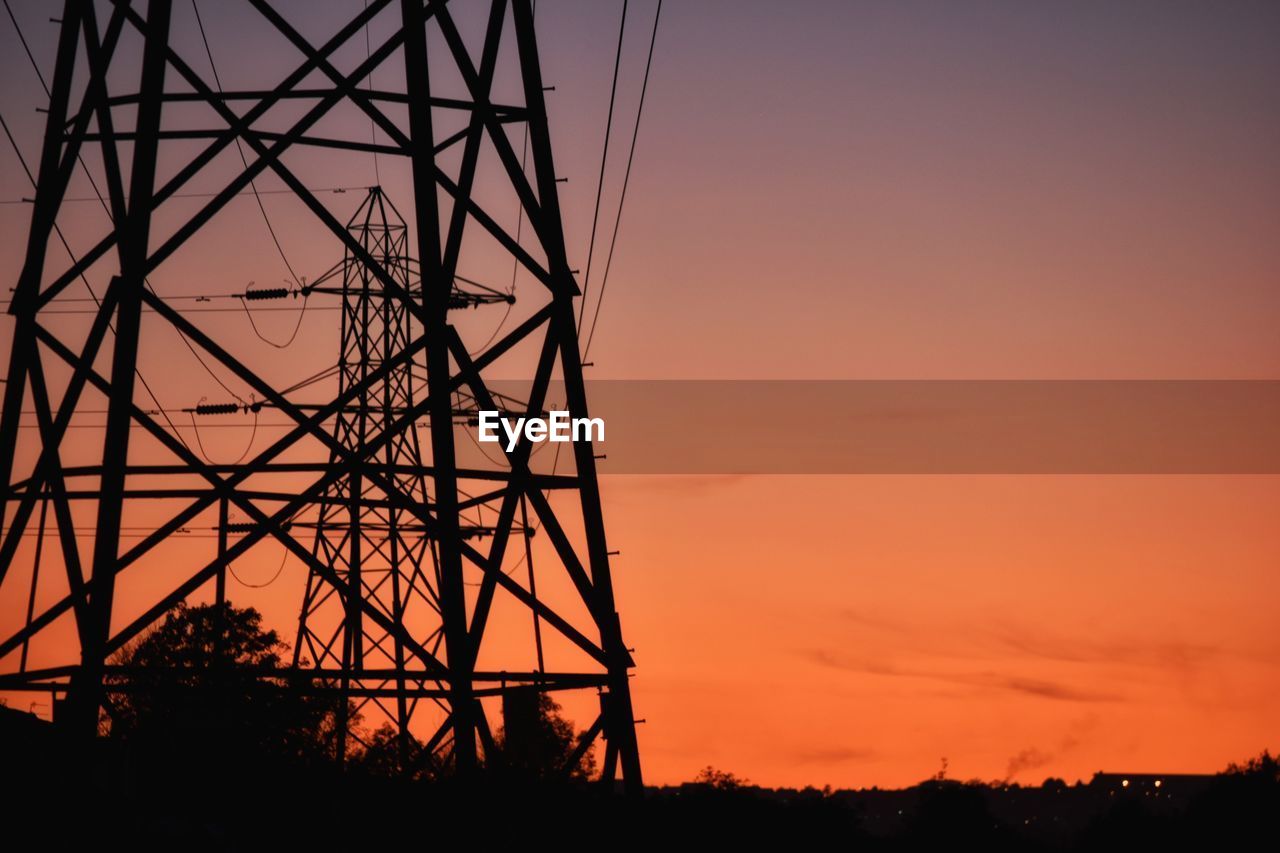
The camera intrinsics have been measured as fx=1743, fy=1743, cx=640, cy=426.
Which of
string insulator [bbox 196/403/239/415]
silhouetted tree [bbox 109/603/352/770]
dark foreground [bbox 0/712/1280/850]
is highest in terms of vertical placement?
string insulator [bbox 196/403/239/415]

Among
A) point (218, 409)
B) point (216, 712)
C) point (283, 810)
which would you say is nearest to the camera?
point (283, 810)

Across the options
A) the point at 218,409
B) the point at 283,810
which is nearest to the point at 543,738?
the point at 218,409

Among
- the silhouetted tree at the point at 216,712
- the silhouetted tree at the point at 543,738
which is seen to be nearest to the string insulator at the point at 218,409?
the silhouetted tree at the point at 216,712

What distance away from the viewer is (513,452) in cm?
1927

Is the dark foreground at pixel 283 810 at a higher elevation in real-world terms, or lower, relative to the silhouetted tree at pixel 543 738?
lower

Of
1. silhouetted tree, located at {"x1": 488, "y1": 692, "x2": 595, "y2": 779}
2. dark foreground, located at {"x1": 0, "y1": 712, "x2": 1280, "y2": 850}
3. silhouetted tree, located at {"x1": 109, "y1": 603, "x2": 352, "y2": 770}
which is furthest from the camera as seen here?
silhouetted tree, located at {"x1": 488, "y1": 692, "x2": 595, "y2": 779}

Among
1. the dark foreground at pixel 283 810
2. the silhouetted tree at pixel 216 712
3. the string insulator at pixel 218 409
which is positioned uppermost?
the string insulator at pixel 218 409

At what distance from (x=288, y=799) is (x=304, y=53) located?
822 cm

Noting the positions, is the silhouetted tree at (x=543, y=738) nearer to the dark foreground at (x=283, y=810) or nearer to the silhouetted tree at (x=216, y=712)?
the silhouetted tree at (x=216, y=712)

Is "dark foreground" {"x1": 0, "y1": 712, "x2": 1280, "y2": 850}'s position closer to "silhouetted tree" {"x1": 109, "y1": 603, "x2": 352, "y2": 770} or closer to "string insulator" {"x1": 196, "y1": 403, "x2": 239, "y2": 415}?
"silhouetted tree" {"x1": 109, "y1": 603, "x2": 352, "y2": 770}

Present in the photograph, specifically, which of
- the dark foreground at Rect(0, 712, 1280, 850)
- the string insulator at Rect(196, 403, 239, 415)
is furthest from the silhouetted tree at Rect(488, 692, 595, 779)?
the dark foreground at Rect(0, 712, 1280, 850)

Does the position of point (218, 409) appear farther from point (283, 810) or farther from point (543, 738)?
point (543, 738)

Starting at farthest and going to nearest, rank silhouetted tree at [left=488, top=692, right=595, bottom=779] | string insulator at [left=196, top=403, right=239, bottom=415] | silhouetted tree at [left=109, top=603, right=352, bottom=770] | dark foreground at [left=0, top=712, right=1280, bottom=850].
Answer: silhouetted tree at [left=488, top=692, right=595, bottom=779] → string insulator at [left=196, top=403, right=239, bottom=415] → silhouetted tree at [left=109, top=603, right=352, bottom=770] → dark foreground at [left=0, top=712, right=1280, bottom=850]

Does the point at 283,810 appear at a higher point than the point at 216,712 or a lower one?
lower
